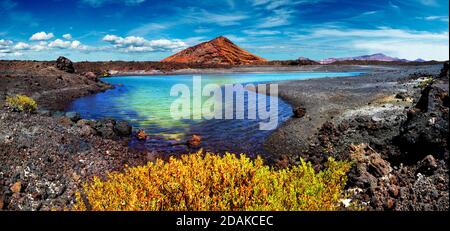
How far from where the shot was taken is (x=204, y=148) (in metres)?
13.4

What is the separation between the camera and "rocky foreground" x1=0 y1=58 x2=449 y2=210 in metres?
7.02

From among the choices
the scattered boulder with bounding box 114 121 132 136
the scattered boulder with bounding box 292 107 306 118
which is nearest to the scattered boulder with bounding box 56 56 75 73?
the scattered boulder with bounding box 114 121 132 136

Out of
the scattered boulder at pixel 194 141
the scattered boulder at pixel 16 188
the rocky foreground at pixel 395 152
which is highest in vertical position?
the rocky foreground at pixel 395 152

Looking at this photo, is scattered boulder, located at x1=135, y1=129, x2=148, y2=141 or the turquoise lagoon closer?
the turquoise lagoon

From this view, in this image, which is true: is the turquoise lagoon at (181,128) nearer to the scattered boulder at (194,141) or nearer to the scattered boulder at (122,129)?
the scattered boulder at (194,141)

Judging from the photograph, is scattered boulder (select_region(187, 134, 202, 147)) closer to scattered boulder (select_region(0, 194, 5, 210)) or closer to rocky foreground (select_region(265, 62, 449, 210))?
rocky foreground (select_region(265, 62, 449, 210))

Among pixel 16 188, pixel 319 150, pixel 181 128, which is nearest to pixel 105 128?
pixel 181 128

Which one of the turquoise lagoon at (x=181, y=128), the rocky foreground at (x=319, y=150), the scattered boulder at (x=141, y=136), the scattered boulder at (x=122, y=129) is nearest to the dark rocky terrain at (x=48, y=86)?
the turquoise lagoon at (x=181, y=128)

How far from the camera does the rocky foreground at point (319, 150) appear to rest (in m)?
7.02

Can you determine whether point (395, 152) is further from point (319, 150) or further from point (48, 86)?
point (48, 86)

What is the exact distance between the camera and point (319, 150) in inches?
457

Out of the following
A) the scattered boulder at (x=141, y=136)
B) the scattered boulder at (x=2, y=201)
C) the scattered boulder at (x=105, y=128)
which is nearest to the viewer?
the scattered boulder at (x=2, y=201)
